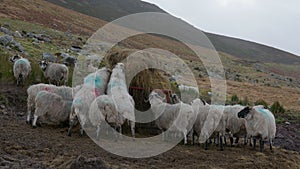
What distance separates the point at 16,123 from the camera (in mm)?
10648

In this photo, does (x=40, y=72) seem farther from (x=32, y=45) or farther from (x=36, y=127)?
(x=32, y=45)

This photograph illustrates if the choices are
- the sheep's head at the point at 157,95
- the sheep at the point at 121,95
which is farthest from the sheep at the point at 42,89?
the sheep's head at the point at 157,95

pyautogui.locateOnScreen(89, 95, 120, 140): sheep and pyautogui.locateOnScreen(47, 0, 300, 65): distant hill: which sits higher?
pyautogui.locateOnScreen(47, 0, 300, 65): distant hill

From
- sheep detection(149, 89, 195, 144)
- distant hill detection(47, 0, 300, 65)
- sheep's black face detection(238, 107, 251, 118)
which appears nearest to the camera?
sheep detection(149, 89, 195, 144)

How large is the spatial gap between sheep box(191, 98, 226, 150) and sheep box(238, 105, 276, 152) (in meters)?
0.66

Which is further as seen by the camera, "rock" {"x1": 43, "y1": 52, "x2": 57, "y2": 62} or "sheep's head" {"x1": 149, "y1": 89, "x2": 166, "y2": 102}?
"rock" {"x1": 43, "y1": 52, "x2": 57, "y2": 62}

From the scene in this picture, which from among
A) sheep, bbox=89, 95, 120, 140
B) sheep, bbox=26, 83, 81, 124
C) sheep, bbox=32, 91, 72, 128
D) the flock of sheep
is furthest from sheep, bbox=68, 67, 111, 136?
sheep, bbox=32, 91, 72, 128

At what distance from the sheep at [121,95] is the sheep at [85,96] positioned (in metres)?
0.28

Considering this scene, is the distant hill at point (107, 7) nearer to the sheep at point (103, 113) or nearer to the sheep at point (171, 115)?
the sheep at point (171, 115)

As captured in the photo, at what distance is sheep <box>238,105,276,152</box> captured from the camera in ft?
36.8

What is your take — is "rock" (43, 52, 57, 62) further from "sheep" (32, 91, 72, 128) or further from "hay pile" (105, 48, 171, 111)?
"sheep" (32, 91, 72, 128)

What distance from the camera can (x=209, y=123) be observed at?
11.1 m

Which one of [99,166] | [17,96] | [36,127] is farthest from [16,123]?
[99,166]

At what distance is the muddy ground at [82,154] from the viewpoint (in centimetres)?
729
